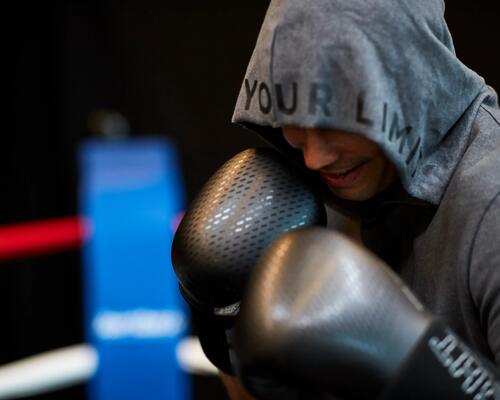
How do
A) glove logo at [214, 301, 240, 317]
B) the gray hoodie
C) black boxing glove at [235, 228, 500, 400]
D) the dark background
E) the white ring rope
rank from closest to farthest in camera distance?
black boxing glove at [235, 228, 500, 400], the gray hoodie, glove logo at [214, 301, 240, 317], the white ring rope, the dark background

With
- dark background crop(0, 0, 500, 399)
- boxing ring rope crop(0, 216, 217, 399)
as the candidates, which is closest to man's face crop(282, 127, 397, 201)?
boxing ring rope crop(0, 216, 217, 399)

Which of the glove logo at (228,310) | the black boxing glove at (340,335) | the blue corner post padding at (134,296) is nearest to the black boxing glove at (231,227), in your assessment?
the glove logo at (228,310)

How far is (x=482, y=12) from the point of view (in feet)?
6.23

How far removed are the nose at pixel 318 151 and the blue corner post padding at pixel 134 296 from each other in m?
1.07

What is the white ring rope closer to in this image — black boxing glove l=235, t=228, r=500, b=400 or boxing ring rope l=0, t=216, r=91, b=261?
boxing ring rope l=0, t=216, r=91, b=261

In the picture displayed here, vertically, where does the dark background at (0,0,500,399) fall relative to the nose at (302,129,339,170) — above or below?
below

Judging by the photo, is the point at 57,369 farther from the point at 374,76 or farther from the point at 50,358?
the point at 374,76

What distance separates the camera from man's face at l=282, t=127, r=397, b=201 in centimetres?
82

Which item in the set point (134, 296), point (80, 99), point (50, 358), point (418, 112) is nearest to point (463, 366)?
point (418, 112)

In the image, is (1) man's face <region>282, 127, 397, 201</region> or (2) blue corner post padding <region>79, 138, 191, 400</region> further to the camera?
(2) blue corner post padding <region>79, 138, 191, 400</region>

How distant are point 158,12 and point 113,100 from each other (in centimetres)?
31

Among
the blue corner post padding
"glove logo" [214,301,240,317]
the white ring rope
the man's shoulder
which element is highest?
the man's shoulder

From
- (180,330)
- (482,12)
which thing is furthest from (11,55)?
(482,12)

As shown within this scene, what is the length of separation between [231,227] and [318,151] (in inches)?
4.7
